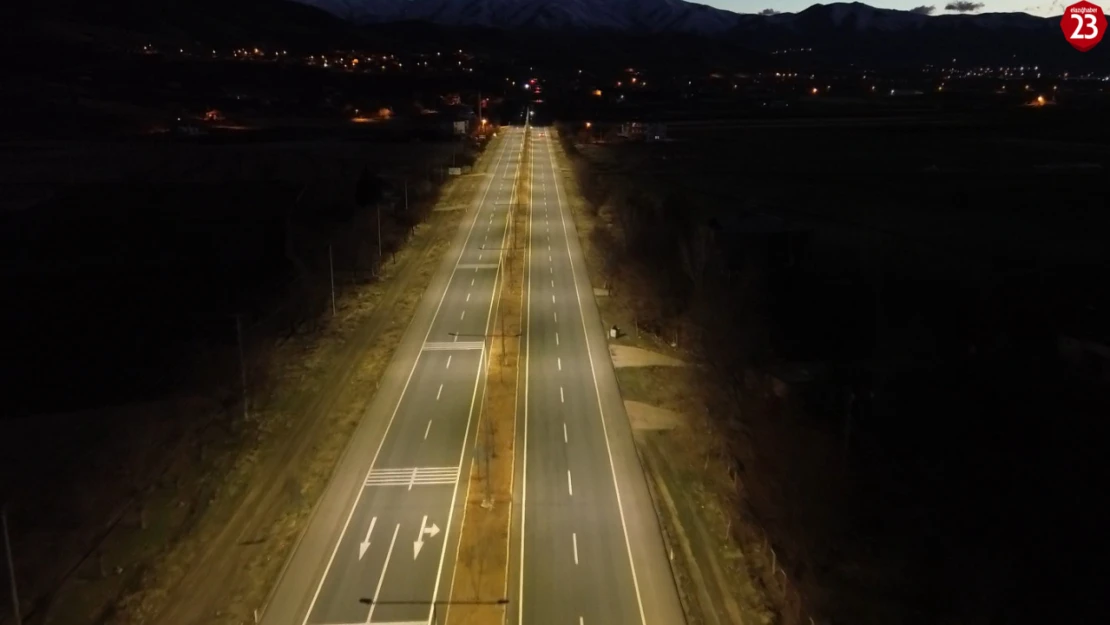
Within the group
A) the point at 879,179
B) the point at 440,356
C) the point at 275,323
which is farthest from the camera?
the point at 879,179

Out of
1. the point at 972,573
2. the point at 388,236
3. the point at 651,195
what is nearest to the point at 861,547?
the point at 972,573

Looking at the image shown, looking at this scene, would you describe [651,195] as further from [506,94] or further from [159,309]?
[506,94]

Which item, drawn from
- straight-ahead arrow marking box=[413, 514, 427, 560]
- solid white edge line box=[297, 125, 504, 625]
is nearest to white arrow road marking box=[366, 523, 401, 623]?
straight-ahead arrow marking box=[413, 514, 427, 560]

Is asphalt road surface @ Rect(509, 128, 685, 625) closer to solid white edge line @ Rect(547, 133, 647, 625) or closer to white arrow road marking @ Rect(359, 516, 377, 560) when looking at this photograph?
solid white edge line @ Rect(547, 133, 647, 625)

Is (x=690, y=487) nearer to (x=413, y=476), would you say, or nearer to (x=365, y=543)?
(x=413, y=476)

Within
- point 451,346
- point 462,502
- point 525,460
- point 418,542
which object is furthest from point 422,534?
point 451,346

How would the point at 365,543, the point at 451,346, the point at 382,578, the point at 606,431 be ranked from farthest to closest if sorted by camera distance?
the point at 451,346
the point at 606,431
the point at 365,543
the point at 382,578
